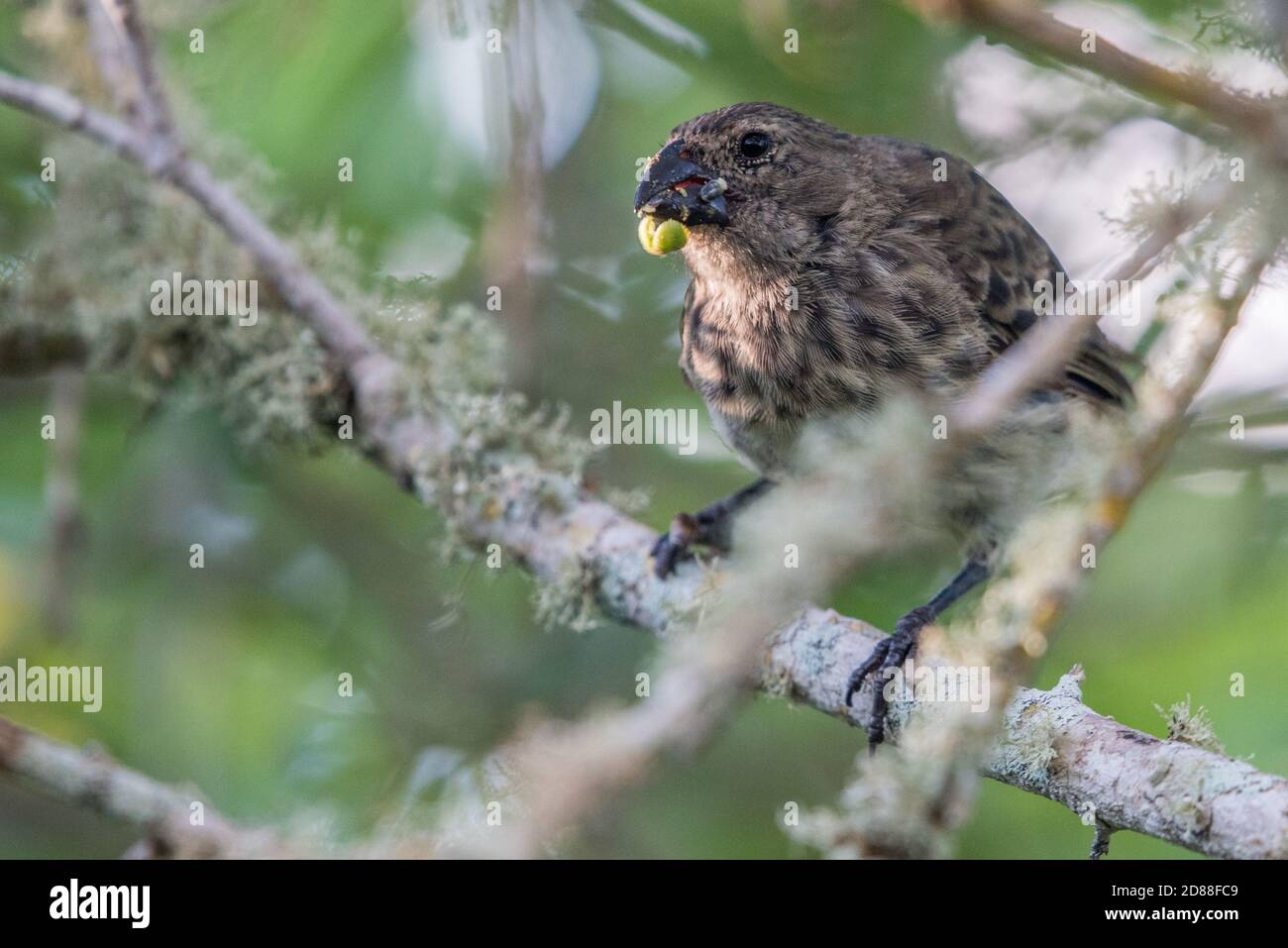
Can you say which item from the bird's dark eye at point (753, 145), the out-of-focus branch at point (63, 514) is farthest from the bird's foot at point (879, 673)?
the out-of-focus branch at point (63, 514)

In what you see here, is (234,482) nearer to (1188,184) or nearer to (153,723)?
(153,723)

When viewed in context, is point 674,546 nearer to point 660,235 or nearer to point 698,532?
point 698,532

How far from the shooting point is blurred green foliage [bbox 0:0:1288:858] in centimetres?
341

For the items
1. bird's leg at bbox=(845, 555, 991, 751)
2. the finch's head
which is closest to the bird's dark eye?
the finch's head

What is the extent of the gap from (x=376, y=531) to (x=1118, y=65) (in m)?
2.92

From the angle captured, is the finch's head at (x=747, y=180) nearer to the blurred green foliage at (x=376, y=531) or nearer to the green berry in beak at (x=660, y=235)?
the green berry in beak at (x=660, y=235)

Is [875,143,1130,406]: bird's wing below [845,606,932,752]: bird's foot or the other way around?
the other way around

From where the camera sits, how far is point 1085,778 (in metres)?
1.86

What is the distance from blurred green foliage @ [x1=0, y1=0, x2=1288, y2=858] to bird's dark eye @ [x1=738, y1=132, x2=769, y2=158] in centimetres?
35

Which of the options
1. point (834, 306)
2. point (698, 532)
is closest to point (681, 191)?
point (834, 306)

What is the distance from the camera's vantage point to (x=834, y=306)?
10.0 feet

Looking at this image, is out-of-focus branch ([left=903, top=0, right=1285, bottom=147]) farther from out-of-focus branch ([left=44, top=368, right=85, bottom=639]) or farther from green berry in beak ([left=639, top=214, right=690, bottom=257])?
out-of-focus branch ([left=44, top=368, right=85, bottom=639])

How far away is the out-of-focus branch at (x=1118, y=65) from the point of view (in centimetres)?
134

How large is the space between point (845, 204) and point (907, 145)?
460 millimetres
